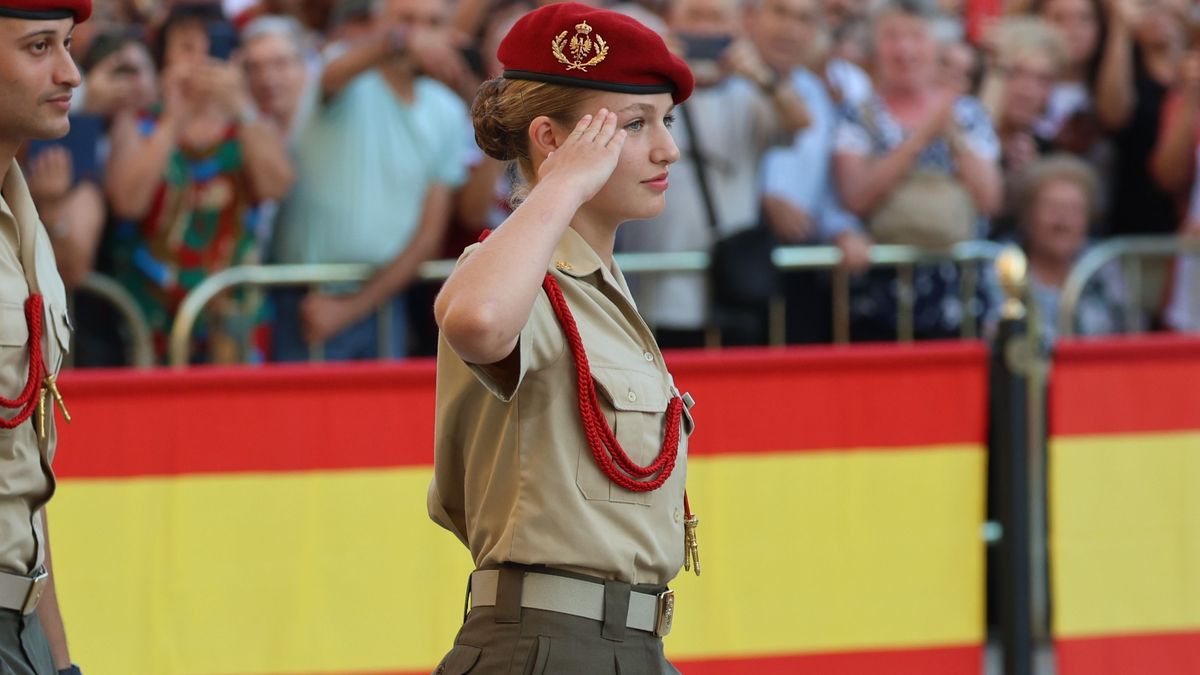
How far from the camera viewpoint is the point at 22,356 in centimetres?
297

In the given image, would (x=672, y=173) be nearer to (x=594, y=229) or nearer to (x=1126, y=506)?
(x=1126, y=506)

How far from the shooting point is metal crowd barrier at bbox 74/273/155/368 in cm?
595

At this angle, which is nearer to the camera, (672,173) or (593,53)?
(593,53)

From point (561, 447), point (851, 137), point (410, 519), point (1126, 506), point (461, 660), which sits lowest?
point (1126, 506)

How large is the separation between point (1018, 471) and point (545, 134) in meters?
2.80

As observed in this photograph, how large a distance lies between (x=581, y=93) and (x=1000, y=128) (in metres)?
5.13

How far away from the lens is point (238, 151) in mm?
6188

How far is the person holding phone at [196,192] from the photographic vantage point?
6.04 m

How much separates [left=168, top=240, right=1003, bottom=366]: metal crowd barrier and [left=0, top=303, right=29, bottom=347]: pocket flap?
290cm

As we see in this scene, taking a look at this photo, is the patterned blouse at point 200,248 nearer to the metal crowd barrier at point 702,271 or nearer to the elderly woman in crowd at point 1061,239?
the metal crowd barrier at point 702,271

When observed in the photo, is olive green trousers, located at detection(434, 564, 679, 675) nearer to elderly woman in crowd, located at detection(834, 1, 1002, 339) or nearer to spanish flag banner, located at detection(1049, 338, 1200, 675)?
spanish flag banner, located at detection(1049, 338, 1200, 675)

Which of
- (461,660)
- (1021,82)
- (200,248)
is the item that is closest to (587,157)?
(461,660)

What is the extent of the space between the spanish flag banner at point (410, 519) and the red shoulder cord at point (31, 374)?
1763 mm

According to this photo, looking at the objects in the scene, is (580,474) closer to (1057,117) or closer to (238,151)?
(238,151)
